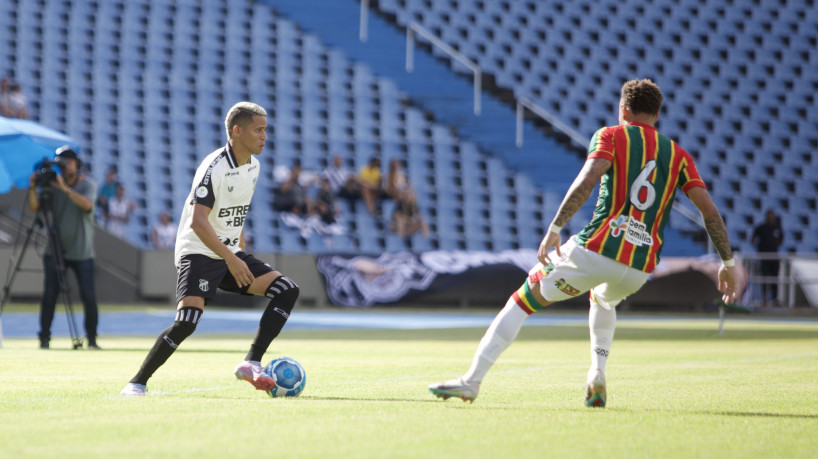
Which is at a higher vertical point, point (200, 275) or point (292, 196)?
point (292, 196)

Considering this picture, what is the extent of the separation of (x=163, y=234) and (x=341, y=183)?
402 centimetres

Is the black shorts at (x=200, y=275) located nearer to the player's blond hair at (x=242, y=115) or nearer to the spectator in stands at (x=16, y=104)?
the player's blond hair at (x=242, y=115)

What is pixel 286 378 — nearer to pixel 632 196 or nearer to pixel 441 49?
pixel 632 196

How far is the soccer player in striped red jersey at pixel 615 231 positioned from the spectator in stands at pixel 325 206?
18.0 meters

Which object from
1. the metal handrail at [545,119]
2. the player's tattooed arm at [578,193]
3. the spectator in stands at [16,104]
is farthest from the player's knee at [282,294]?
the metal handrail at [545,119]


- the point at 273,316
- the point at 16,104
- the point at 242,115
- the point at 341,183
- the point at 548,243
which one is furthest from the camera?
the point at 341,183

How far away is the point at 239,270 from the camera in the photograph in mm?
6480

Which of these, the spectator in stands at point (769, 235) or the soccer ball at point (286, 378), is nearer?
the soccer ball at point (286, 378)

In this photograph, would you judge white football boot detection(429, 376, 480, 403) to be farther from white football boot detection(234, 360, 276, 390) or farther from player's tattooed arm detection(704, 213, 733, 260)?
player's tattooed arm detection(704, 213, 733, 260)

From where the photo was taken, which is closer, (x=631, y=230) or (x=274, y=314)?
(x=631, y=230)

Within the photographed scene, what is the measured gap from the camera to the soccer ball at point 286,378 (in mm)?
6516

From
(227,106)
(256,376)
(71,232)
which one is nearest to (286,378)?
(256,376)

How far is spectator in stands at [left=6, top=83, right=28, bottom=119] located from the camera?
2366 cm

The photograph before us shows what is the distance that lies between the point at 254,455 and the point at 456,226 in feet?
67.8
